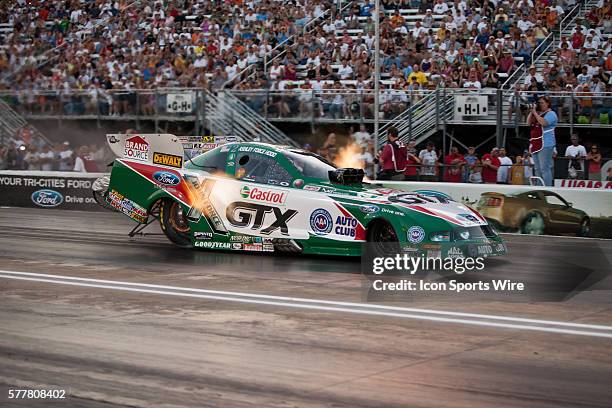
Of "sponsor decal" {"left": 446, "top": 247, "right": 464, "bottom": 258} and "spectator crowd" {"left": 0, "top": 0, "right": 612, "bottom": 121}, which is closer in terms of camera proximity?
"sponsor decal" {"left": 446, "top": 247, "right": 464, "bottom": 258}

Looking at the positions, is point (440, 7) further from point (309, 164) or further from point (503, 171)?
point (309, 164)

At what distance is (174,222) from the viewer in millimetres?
16391

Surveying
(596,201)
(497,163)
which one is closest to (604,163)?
(497,163)

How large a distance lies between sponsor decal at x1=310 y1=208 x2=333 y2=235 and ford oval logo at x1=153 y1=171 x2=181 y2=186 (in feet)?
8.47

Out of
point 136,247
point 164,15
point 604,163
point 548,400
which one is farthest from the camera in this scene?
point 164,15

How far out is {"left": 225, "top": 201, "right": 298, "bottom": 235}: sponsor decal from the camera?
48.7 feet

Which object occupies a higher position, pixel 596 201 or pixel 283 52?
pixel 283 52

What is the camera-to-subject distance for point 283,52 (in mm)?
31031

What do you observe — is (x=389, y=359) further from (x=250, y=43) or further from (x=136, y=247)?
(x=250, y=43)

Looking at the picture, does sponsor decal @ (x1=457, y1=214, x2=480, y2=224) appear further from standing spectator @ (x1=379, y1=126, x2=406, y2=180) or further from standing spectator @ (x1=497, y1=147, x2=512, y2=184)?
standing spectator @ (x1=497, y1=147, x2=512, y2=184)

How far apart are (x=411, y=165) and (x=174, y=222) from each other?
8169mm

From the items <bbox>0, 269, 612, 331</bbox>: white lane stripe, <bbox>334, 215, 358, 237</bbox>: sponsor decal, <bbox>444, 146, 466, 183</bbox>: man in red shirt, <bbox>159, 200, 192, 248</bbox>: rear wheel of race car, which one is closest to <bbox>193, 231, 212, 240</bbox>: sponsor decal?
<bbox>159, 200, 192, 248</bbox>: rear wheel of race car

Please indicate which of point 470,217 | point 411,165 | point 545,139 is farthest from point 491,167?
point 470,217

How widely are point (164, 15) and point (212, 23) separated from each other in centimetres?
289
